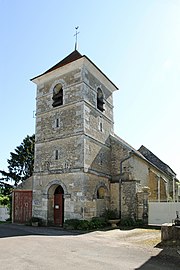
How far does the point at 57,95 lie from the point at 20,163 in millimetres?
13150

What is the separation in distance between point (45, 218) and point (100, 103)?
29.6 ft

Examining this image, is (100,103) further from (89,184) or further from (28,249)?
(28,249)

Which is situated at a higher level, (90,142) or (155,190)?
(90,142)

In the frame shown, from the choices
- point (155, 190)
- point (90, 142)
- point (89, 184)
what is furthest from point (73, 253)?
point (155, 190)

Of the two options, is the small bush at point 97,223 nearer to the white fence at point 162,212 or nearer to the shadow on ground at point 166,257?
the white fence at point 162,212

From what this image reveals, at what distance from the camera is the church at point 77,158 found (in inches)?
626

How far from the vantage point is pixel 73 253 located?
25.0ft

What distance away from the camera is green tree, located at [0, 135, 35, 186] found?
28.6 m

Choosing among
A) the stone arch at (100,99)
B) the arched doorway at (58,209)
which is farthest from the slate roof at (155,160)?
the arched doorway at (58,209)

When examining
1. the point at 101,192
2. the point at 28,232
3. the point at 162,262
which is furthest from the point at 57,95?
the point at 162,262

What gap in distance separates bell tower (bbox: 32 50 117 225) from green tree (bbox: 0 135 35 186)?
11.0 m

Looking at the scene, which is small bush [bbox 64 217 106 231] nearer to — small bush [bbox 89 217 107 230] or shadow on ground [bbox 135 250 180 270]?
small bush [bbox 89 217 107 230]

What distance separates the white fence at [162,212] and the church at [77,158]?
0.73 m

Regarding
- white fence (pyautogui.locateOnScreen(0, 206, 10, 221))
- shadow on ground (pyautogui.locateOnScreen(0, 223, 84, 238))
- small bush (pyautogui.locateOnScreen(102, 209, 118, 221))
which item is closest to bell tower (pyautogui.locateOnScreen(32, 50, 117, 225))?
small bush (pyautogui.locateOnScreen(102, 209, 118, 221))
